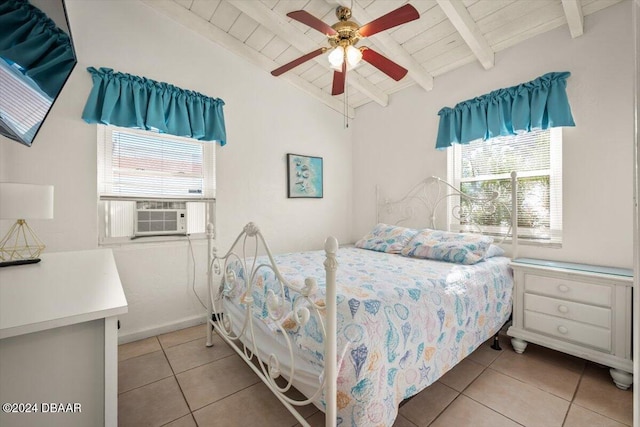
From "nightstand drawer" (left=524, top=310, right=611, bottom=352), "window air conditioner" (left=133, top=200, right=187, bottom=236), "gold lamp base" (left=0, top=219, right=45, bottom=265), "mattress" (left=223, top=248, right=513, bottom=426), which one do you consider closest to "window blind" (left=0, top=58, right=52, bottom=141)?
"gold lamp base" (left=0, top=219, right=45, bottom=265)

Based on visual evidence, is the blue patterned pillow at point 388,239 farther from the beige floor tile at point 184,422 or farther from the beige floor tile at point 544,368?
the beige floor tile at point 184,422

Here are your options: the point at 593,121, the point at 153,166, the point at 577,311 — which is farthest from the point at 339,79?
the point at 577,311

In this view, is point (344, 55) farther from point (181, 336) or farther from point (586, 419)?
point (181, 336)

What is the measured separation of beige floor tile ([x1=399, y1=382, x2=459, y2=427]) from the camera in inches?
57.6

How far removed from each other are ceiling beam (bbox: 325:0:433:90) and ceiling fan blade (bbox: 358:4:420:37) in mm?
660

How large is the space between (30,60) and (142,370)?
6.24 feet

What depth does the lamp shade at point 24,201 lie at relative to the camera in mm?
1255

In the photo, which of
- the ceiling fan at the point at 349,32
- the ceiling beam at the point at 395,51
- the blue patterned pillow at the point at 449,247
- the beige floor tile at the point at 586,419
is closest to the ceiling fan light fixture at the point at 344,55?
the ceiling fan at the point at 349,32

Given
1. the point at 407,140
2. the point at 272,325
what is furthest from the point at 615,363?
the point at 407,140

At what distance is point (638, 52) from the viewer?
26.4 inches

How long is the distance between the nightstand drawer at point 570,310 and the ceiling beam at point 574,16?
202 centimetres

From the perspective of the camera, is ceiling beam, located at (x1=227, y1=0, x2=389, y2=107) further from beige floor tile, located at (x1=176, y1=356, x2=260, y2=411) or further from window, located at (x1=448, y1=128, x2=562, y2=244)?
beige floor tile, located at (x1=176, y1=356, x2=260, y2=411)

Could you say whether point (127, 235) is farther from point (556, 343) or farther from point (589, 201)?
point (589, 201)

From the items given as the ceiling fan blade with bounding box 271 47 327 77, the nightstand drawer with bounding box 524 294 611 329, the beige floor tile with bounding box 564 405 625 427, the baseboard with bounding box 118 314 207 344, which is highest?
the ceiling fan blade with bounding box 271 47 327 77
